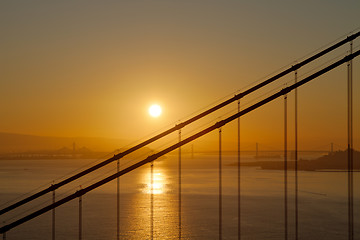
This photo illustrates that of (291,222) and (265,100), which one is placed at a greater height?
(265,100)

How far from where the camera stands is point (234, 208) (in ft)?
164

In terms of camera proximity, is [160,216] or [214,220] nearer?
[214,220]

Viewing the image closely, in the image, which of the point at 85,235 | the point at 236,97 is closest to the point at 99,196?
the point at 85,235

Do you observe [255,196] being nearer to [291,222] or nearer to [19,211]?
[291,222]

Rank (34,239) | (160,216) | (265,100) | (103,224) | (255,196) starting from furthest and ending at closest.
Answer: (255,196)
(160,216)
(103,224)
(34,239)
(265,100)

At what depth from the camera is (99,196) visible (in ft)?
210

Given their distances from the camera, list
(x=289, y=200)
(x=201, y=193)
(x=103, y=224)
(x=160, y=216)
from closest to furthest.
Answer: (x=103, y=224) < (x=160, y=216) < (x=289, y=200) < (x=201, y=193)

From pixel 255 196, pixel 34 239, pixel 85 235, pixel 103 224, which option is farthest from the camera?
pixel 255 196

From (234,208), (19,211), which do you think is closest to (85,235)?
(19,211)

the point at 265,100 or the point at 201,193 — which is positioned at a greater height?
the point at 265,100

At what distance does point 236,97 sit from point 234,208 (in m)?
34.2

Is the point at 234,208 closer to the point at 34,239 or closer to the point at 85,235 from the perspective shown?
the point at 85,235

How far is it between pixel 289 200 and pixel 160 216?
21.5m

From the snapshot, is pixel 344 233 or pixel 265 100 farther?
pixel 344 233
